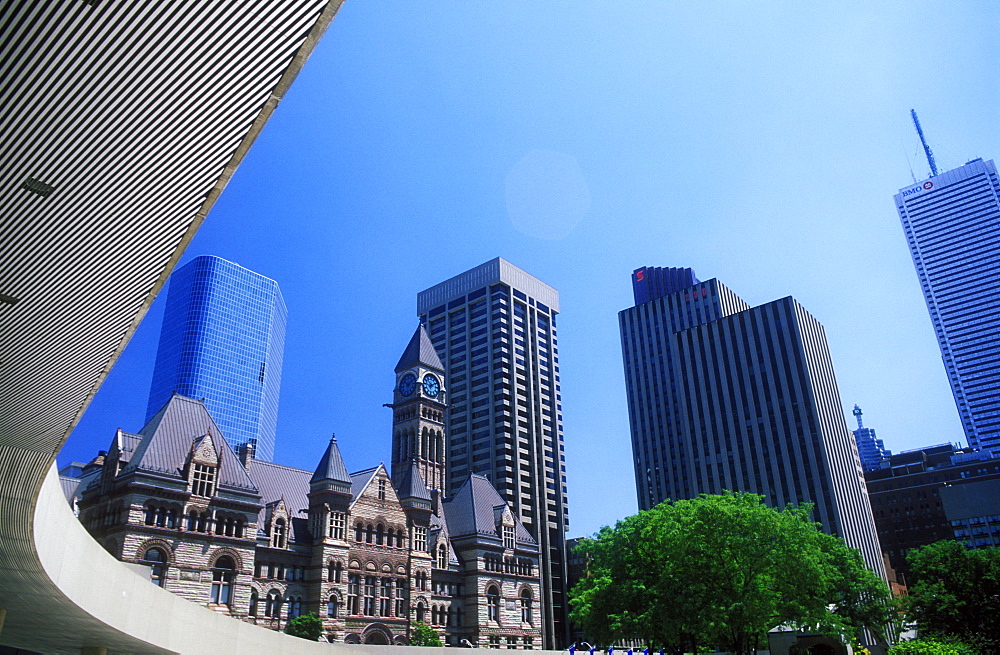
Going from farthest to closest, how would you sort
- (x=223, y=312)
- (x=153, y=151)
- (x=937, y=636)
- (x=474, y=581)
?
(x=223, y=312) → (x=474, y=581) → (x=937, y=636) → (x=153, y=151)

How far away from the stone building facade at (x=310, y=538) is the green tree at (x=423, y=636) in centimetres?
241

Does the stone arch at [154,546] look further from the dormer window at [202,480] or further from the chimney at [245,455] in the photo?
the chimney at [245,455]

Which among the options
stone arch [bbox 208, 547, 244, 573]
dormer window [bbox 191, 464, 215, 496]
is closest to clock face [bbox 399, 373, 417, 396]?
dormer window [bbox 191, 464, 215, 496]

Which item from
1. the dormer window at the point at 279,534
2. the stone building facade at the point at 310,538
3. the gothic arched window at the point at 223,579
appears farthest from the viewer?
the dormer window at the point at 279,534

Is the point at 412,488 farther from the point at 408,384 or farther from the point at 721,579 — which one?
the point at 721,579

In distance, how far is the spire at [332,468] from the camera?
74688mm

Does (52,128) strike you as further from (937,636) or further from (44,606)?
(937,636)

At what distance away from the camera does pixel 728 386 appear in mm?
133125

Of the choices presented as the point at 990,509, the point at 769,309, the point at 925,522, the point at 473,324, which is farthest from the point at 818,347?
the point at 473,324

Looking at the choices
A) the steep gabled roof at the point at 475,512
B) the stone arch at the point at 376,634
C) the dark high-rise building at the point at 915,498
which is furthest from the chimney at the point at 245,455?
the dark high-rise building at the point at 915,498

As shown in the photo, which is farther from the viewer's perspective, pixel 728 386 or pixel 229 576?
pixel 728 386

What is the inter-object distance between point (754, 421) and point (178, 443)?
97757 mm

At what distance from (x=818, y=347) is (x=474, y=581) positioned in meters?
81.2

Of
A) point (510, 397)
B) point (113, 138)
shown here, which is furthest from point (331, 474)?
point (510, 397)
